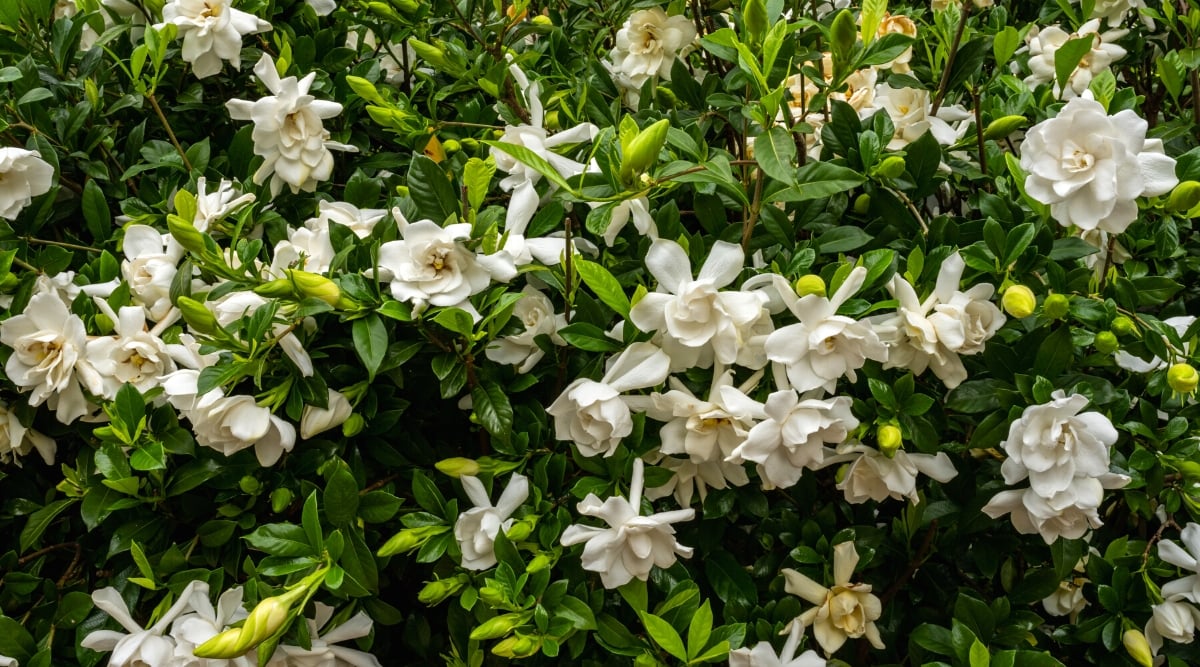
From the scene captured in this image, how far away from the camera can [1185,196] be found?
1.15 m

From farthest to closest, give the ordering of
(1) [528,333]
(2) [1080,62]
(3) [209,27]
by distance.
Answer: (2) [1080,62]
(3) [209,27]
(1) [528,333]

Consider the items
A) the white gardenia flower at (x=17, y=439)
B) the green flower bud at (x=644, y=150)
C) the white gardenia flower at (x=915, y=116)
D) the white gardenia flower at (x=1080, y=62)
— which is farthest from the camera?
the white gardenia flower at (x=1080, y=62)

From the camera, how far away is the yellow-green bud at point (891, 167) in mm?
1180

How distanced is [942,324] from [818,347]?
0.17m

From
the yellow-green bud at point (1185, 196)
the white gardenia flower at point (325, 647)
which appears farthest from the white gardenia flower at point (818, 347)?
the white gardenia flower at point (325, 647)

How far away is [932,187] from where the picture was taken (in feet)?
4.25

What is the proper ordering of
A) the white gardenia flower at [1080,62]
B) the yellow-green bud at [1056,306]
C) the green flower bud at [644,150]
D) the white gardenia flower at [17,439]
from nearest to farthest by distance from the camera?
1. the green flower bud at [644,150]
2. the yellow-green bud at [1056,306]
3. the white gardenia flower at [17,439]
4. the white gardenia flower at [1080,62]

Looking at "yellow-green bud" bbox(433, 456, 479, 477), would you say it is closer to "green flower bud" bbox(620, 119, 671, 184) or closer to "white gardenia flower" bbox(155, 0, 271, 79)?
"green flower bud" bbox(620, 119, 671, 184)

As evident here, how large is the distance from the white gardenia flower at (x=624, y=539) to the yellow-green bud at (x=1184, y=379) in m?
0.57

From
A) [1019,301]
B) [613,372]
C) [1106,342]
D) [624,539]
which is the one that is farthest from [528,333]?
[1106,342]

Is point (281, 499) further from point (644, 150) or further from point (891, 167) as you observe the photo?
point (891, 167)

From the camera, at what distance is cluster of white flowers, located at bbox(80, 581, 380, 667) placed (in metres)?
1.10

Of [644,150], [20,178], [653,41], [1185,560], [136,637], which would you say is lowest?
[136,637]

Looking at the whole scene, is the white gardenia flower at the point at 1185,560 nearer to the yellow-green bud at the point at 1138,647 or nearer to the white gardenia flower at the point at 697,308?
the yellow-green bud at the point at 1138,647
